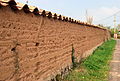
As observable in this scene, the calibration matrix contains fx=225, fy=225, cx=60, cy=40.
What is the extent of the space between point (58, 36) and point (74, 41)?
2.60 meters

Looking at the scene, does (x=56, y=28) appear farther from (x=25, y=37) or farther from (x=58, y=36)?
(x=25, y=37)

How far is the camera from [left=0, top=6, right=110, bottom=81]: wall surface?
3.74 meters

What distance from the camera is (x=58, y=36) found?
6.86 m

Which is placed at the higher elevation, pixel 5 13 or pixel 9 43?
pixel 5 13

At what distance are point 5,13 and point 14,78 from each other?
3.91ft

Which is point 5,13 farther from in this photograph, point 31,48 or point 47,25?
point 47,25

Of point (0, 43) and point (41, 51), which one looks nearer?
point (0, 43)

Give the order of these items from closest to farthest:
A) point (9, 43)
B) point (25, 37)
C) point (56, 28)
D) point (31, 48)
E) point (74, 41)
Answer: point (9, 43) → point (25, 37) → point (31, 48) → point (56, 28) → point (74, 41)

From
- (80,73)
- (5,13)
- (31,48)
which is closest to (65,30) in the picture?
(80,73)

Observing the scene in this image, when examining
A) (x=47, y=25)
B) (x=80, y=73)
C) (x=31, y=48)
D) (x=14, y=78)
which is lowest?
(x=80, y=73)

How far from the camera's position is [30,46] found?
186 inches

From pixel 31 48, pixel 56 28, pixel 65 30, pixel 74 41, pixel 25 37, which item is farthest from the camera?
pixel 74 41

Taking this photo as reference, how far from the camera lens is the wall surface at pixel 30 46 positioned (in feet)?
12.3

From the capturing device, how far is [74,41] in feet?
30.7
